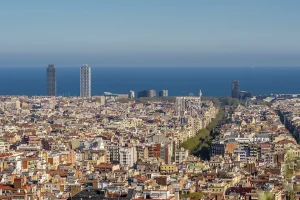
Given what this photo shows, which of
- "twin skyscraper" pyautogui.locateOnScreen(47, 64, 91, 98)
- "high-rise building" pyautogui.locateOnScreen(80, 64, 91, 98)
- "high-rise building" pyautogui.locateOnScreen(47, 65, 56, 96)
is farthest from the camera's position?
"high-rise building" pyautogui.locateOnScreen(80, 64, 91, 98)

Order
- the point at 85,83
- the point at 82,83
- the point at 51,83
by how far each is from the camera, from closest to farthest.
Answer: the point at 51,83 → the point at 85,83 → the point at 82,83

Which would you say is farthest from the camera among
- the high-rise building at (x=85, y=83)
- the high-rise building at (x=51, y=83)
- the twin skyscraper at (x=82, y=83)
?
the high-rise building at (x=85, y=83)

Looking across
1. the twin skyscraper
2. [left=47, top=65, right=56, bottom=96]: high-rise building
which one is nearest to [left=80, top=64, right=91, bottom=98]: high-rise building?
the twin skyscraper

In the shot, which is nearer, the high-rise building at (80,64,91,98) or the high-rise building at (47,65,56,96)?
the high-rise building at (47,65,56,96)

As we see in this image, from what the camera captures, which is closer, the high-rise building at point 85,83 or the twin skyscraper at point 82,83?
the twin skyscraper at point 82,83

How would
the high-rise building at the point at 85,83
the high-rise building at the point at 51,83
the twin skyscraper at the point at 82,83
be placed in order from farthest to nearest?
1. the high-rise building at the point at 85,83
2. the twin skyscraper at the point at 82,83
3. the high-rise building at the point at 51,83

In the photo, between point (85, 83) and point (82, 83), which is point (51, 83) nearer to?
point (82, 83)

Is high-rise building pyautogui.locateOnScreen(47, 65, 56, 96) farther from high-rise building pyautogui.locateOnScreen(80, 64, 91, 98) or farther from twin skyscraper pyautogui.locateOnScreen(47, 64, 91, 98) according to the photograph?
high-rise building pyautogui.locateOnScreen(80, 64, 91, 98)

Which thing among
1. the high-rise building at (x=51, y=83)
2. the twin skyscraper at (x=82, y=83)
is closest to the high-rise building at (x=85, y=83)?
the twin skyscraper at (x=82, y=83)

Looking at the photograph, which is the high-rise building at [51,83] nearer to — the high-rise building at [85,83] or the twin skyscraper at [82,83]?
the twin skyscraper at [82,83]

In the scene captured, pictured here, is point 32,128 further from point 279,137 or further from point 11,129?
point 279,137

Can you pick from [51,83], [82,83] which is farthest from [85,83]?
[51,83]

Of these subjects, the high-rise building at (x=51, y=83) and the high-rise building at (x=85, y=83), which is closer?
the high-rise building at (x=51, y=83)
